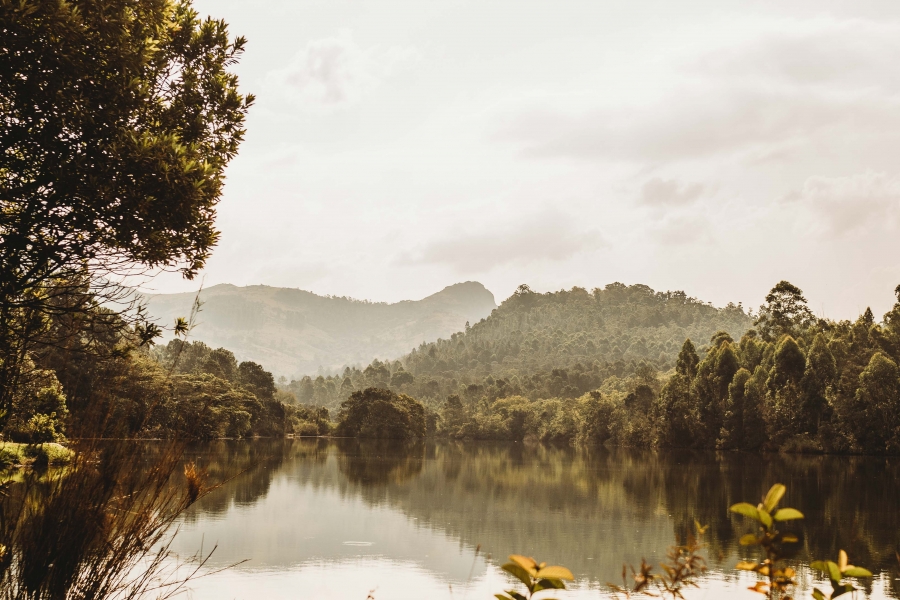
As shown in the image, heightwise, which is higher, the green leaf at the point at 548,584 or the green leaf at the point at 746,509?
the green leaf at the point at 746,509

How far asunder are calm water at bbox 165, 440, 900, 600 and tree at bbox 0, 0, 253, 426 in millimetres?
2806

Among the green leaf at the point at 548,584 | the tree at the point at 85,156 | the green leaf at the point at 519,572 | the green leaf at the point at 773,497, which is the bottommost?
the green leaf at the point at 548,584

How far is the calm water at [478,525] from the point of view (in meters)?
17.8

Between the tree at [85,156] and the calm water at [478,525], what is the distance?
281 centimetres

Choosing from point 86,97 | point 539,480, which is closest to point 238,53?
point 86,97

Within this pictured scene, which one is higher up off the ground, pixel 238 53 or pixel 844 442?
pixel 238 53

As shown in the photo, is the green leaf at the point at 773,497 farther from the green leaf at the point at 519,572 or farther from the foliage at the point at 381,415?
the foliage at the point at 381,415

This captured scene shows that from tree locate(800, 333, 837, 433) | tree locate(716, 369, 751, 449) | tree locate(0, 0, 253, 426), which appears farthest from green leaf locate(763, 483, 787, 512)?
tree locate(716, 369, 751, 449)

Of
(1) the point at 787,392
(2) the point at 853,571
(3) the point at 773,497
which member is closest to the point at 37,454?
(3) the point at 773,497

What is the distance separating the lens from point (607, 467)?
5572 centimetres

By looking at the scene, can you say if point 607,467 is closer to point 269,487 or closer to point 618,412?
point 269,487

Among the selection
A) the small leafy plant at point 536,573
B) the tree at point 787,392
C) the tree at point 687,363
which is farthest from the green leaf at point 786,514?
the tree at point 687,363

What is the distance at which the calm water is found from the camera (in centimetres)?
1778

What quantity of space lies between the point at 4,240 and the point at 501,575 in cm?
1469
